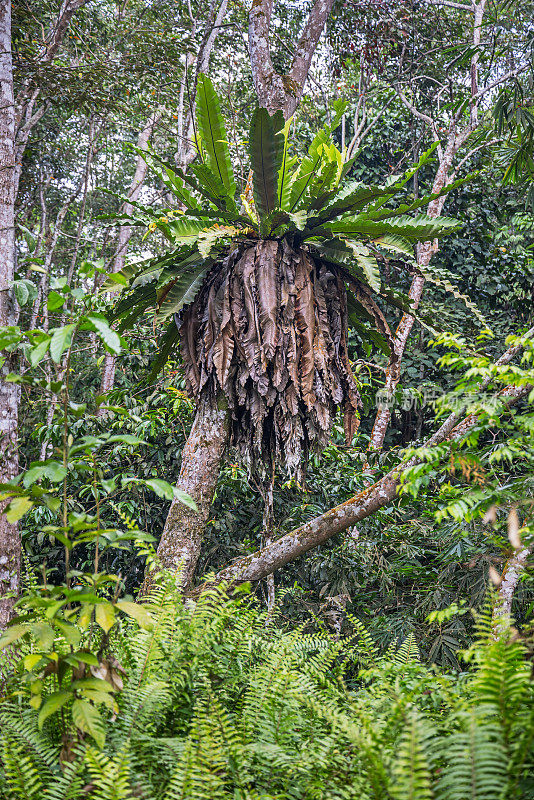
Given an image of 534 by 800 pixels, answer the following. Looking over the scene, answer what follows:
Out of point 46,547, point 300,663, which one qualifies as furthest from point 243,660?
point 46,547

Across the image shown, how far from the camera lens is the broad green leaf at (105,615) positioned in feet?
3.47

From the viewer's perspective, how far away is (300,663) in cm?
164

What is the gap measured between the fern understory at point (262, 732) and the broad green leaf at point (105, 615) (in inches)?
8.2

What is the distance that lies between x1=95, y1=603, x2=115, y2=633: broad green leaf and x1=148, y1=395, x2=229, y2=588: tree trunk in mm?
1259

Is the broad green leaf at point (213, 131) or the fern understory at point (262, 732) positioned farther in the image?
the broad green leaf at point (213, 131)

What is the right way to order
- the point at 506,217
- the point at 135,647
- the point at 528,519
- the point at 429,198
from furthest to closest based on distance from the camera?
1. the point at 506,217
2. the point at 429,198
3. the point at 528,519
4. the point at 135,647

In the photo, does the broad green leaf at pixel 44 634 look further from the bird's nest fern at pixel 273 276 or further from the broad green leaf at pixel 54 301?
the bird's nest fern at pixel 273 276

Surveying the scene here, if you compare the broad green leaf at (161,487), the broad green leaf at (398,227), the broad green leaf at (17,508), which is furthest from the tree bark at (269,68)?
the broad green leaf at (17,508)

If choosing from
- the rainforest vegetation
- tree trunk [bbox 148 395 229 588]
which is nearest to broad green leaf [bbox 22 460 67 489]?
the rainforest vegetation

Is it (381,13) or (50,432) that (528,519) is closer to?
(50,432)

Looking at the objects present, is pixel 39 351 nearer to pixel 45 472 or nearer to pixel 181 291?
pixel 45 472

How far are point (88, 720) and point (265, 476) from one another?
1611 mm

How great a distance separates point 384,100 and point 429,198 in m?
5.28

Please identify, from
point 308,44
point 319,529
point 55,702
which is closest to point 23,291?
point 55,702
